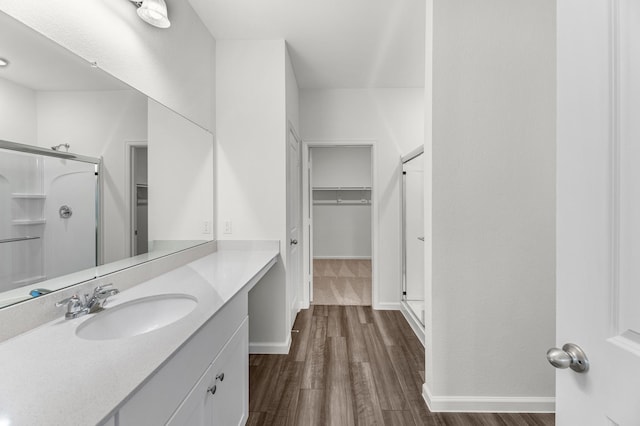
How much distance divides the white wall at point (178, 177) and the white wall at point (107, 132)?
159mm

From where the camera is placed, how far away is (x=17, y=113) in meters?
0.99

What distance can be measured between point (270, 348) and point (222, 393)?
1.35 meters

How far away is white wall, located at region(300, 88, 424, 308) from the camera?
3578 mm

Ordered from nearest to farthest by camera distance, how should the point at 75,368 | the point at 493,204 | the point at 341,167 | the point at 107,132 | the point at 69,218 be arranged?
the point at 75,368 < the point at 69,218 < the point at 107,132 < the point at 493,204 < the point at 341,167

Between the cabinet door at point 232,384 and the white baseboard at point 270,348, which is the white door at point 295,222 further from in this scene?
the cabinet door at point 232,384

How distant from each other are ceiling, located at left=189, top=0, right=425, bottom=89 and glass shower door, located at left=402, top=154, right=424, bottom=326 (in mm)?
1037

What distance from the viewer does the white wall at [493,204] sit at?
70.2 inches

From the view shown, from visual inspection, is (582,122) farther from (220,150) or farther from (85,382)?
(220,150)

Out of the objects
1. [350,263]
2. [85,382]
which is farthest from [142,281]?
[350,263]

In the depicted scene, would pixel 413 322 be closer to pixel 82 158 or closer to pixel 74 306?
pixel 74 306

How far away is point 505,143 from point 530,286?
0.87 metres

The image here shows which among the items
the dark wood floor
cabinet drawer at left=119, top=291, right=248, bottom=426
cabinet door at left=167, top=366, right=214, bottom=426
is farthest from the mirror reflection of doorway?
the dark wood floor

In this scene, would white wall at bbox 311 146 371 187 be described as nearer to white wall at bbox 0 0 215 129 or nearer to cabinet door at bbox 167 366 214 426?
white wall at bbox 0 0 215 129

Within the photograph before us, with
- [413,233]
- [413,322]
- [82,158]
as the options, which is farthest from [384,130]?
[82,158]
